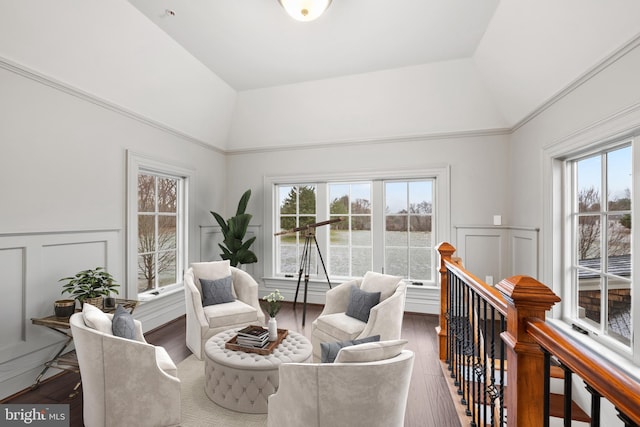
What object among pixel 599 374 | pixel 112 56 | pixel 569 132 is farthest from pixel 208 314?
pixel 569 132

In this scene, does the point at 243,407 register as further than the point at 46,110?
No

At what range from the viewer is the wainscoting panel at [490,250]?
3.98 meters

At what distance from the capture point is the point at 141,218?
376cm

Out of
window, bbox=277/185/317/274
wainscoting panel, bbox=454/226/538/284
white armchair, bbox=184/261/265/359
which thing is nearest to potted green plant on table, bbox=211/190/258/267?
window, bbox=277/185/317/274

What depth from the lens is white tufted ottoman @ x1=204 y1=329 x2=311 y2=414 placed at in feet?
7.02

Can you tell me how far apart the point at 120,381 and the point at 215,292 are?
4.90 feet

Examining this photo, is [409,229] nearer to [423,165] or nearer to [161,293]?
[423,165]

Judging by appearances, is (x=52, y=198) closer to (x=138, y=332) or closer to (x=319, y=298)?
(x=138, y=332)

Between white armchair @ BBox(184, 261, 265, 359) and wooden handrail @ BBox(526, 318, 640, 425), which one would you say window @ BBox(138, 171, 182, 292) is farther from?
wooden handrail @ BBox(526, 318, 640, 425)

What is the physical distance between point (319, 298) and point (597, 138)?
3.82m

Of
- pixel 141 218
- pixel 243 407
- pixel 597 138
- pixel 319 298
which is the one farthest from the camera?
pixel 319 298

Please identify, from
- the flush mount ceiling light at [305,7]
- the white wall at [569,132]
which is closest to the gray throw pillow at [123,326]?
the flush mount ceiling light at [305,7]

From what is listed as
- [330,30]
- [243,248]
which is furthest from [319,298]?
[330,30]

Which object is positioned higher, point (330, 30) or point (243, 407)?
point (330, 30)
